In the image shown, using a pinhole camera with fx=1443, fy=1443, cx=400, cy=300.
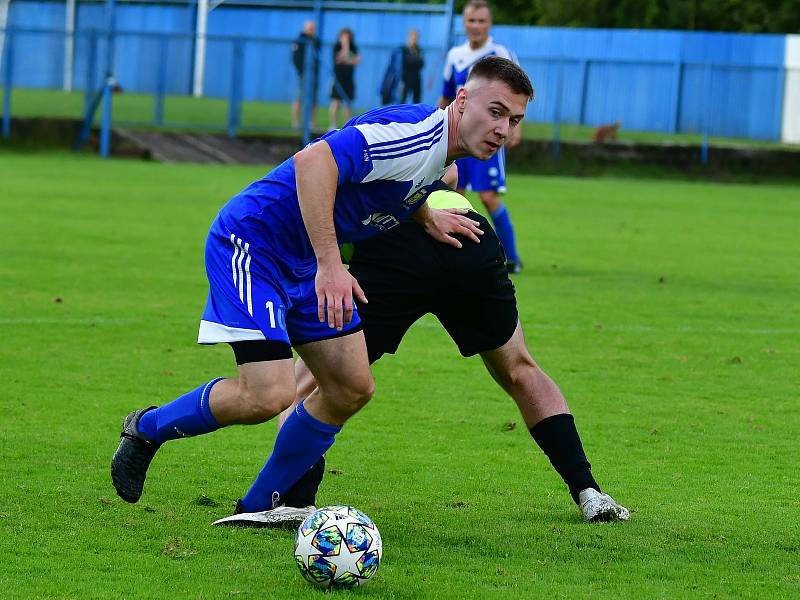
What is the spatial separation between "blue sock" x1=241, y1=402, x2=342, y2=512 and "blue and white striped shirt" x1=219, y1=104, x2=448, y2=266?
0.65 m

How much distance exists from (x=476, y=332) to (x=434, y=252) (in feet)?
1.19

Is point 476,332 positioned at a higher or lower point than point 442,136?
lower

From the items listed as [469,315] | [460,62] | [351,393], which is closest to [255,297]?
[351,393]

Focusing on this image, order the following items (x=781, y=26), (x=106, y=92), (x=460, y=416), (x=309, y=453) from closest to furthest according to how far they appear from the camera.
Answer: (x=309, y=453)
(x=460, y=416)
(x=106, y=92)
(x=781, y=26)

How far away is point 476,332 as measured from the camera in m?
5.76

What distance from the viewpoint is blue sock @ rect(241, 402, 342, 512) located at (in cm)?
548

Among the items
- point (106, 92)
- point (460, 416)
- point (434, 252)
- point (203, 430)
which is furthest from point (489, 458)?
point (106, 92)

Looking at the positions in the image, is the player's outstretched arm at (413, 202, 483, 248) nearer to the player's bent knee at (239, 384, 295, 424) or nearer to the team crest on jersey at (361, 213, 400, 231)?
the team crest on jersey at (361, 213, 400, 231)

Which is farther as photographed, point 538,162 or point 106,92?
point 538,162

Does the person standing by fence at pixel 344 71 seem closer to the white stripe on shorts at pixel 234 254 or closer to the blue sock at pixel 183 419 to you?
the blue sock at pixel 183 419

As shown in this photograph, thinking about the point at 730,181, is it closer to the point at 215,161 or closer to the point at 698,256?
the point at 215,161

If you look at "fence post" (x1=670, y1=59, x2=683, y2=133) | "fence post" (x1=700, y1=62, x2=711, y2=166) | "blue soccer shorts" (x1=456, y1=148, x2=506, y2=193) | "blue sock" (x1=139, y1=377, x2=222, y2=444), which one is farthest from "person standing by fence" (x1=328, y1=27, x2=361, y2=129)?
"blue sock" (x1=139, y1=377, x2=222, y2=444)

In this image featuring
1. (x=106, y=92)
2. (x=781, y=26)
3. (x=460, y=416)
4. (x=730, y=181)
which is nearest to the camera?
(x=460, y=416)

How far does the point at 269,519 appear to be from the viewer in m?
5.47
